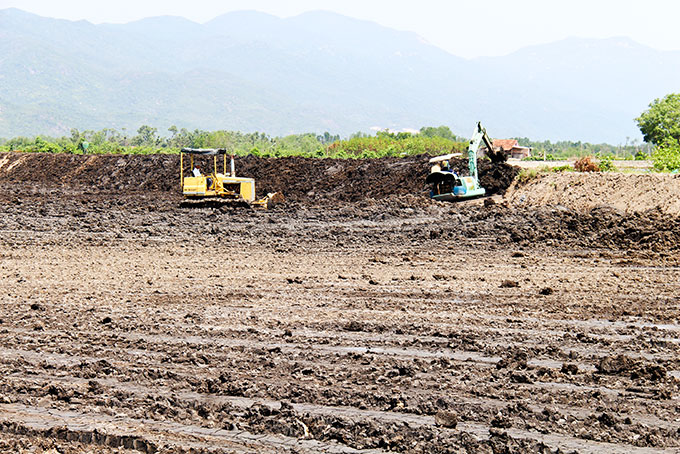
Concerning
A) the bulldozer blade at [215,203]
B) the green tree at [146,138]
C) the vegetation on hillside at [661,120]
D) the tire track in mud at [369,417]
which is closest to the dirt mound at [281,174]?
the bulldozer blade at [215,203]

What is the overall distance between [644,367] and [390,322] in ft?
10.3

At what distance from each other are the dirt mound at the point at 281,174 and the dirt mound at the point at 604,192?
217cm

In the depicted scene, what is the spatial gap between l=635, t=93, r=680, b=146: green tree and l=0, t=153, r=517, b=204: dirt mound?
45.7 meters

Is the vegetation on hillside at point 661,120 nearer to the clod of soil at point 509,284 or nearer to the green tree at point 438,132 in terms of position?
the green tree at point 438,132

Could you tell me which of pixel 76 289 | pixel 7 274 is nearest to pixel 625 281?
pixel 76 289

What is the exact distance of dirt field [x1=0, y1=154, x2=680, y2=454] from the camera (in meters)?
5.71

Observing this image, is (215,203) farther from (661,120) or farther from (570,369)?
(661,120)

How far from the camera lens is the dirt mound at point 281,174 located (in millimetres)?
27484

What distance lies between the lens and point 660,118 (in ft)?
225

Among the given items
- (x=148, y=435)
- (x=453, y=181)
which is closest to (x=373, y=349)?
(x=148, y=435)

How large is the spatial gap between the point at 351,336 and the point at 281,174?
24063 millimetres

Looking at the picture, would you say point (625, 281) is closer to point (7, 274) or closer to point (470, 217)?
point (470, 217)

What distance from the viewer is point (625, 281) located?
12.0m

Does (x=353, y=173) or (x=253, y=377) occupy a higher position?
(x=353, y=173)
